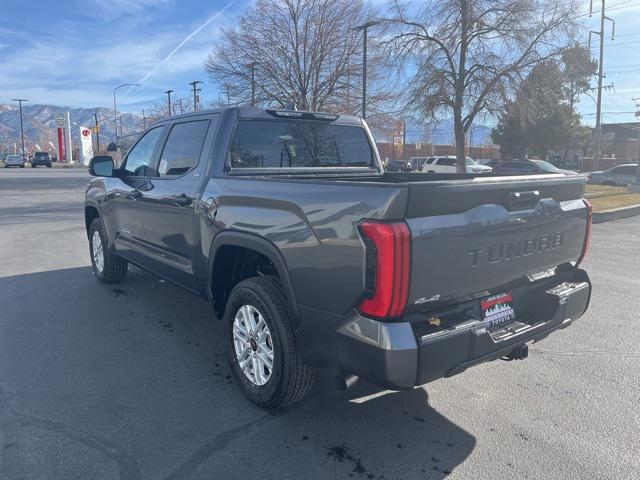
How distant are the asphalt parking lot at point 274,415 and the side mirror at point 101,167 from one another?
1.48 m

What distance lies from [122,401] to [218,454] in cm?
97

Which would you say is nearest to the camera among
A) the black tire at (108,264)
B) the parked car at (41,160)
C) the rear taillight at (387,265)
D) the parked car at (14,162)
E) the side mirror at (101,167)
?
the rear taillight at (387,265)

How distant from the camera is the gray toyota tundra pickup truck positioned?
2564 mm

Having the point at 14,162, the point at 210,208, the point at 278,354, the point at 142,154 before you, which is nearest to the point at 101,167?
the point at 142,154

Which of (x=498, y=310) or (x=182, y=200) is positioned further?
(x=182, y=200)

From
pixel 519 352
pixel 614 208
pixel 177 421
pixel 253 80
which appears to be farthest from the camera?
pixel 253 80

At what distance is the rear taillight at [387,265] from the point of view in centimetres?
248

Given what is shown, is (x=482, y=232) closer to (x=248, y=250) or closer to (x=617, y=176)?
(x=248, y=250)

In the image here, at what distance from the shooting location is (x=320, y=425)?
3.26 metres

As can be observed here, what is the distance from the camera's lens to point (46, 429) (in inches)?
126

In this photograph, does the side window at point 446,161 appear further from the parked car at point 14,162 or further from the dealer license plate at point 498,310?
the parked car at point 14,162

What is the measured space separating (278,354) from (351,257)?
0.89m

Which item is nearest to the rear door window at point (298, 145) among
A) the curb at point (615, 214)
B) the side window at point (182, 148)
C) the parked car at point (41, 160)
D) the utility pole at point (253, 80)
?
the side window at point (182, 148)

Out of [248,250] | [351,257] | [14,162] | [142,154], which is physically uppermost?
[14,162]
